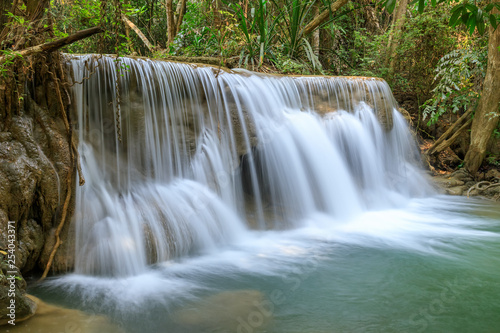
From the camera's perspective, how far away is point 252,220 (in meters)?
5.02

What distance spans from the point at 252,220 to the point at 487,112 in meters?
5.30

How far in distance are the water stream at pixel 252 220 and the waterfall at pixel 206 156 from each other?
0.02m

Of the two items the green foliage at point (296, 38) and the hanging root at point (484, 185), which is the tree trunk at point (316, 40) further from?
the hanging root at point (484, 185)

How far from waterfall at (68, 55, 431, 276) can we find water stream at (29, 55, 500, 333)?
2cm

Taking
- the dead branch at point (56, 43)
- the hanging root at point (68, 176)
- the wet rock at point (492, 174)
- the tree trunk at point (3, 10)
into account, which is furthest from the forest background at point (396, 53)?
the dead branch at point (56, 43)

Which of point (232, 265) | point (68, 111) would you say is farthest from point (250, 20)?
point (232, 265)

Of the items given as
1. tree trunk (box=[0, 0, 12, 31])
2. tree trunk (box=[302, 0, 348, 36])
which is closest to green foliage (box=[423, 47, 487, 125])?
tree trunk (box=[302, 0, 348, 36])

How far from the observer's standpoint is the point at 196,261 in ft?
12.9

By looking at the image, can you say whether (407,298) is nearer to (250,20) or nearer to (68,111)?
(68,111)

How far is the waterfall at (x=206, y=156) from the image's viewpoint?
3902mm

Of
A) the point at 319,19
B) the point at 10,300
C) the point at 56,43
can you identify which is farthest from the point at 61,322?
the point at 319,19

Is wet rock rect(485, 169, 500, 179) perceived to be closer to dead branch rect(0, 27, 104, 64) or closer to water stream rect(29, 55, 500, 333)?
water stream rect(29, 55, 500, 333)

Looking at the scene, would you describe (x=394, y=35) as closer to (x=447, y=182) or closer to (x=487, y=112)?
(x=487, y=112)

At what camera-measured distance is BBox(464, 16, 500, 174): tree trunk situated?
7.08 m
